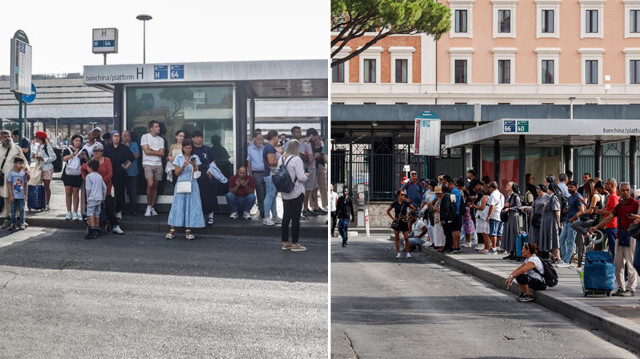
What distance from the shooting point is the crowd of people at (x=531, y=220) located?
7777mm

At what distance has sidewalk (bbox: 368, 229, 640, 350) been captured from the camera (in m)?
6.26

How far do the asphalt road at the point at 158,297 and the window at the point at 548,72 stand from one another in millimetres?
25939

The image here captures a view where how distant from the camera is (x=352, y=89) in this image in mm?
24578

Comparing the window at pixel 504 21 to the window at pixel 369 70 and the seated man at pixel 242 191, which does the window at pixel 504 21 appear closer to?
the window at pixel 369 70

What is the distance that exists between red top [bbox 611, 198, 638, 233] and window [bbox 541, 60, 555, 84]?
2070 cm

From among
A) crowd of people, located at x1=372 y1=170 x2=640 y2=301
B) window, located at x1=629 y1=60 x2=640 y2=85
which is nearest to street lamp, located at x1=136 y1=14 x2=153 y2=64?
crowd of people, located at x1=372 y1=170 x2=640 y2=301

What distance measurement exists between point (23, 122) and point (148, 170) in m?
0.54

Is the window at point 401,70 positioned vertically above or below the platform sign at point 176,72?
above

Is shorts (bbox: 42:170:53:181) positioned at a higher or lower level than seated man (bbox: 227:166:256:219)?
higher

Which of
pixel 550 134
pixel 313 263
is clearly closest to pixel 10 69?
pixel 313 263

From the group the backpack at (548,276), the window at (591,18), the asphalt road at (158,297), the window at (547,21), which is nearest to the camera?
the asphalt road at (158,297)

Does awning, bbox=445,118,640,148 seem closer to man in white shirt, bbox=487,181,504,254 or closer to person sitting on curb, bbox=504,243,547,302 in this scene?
man in white shirt, bbox=487,181,504,254

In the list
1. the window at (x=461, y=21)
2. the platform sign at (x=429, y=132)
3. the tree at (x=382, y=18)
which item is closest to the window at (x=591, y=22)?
the window at (x=461, y=21)

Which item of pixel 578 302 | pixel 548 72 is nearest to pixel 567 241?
pixel 578 302
